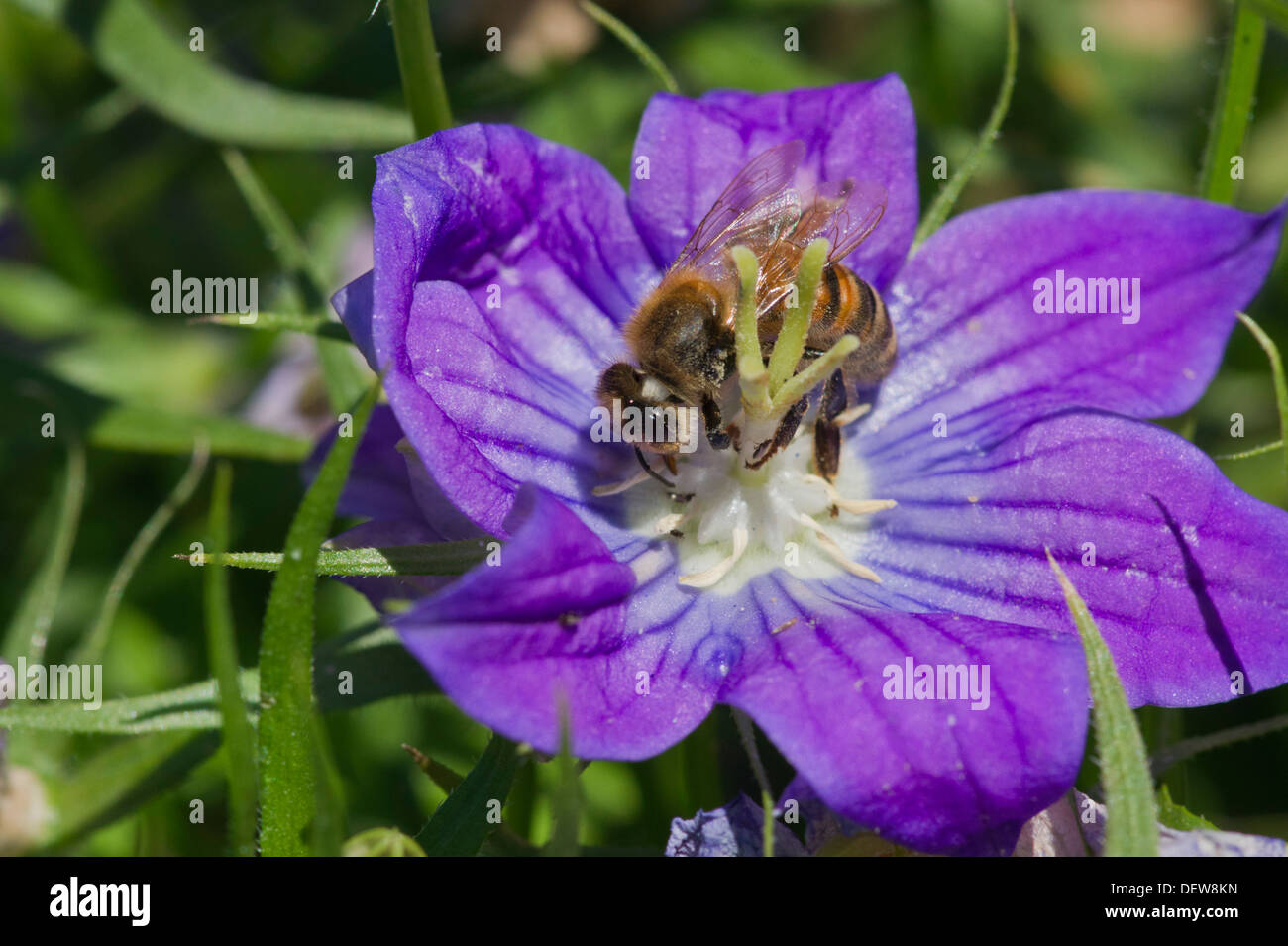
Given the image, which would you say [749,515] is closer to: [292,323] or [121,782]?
[292,323]

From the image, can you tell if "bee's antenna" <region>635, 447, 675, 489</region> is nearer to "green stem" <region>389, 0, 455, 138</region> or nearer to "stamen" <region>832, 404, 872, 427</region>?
"stamen" <region>832, 404, 872, 427</region>

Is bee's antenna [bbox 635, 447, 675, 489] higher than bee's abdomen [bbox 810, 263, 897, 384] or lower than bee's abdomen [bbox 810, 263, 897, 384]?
lower

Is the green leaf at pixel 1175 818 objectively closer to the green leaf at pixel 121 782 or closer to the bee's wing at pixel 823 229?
the bee's wing at pixel 823 229

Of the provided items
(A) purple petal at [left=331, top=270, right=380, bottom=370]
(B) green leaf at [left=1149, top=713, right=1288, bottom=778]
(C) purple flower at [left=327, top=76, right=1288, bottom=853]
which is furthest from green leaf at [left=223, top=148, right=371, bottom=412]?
(B) green leaf at [left=1149, top=713, right=1288, bottom=778]

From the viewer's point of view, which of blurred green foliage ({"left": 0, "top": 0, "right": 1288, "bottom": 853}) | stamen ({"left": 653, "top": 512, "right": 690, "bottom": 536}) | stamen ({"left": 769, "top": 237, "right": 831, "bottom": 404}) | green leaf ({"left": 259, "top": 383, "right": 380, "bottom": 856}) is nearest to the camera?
green leaf ({"left": 259, "top": 383, "right": 380, "bottom": 856})

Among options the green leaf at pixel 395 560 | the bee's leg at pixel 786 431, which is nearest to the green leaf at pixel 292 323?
the green leaf at pixel 395 560
